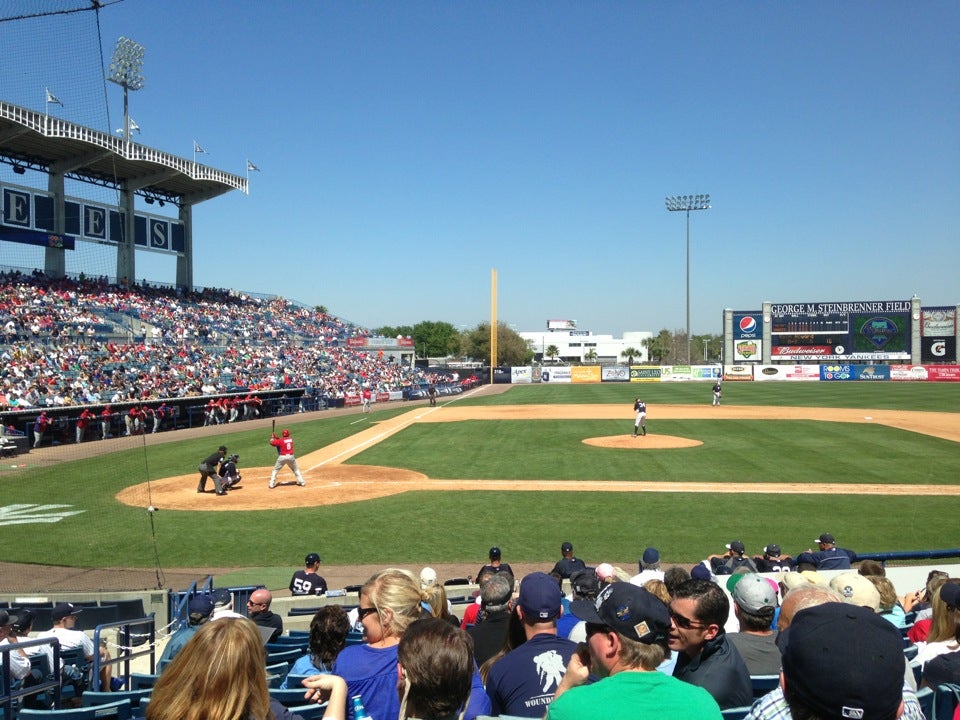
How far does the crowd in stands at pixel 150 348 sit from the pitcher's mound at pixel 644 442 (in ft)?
64.9

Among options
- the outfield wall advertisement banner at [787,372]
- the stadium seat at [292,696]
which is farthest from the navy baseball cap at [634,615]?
the outfield wall advertisement banner at [787,372]

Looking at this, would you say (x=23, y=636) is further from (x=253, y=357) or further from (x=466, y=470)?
(x=253, y=357)

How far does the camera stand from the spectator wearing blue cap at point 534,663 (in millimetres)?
3346

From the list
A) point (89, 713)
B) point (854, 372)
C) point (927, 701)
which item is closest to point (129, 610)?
point (89, 713)

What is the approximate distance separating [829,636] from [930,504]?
697 inches

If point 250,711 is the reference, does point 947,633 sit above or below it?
→ below

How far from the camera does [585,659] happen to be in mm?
2961

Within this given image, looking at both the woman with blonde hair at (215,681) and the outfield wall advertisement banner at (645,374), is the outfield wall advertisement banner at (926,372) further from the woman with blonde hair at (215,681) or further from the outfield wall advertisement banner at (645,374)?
the woman with blonde hair at (215,681)

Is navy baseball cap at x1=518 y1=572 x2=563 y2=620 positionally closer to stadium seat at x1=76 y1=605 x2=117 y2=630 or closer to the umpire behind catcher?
stadium seat at x1=76 y1=605 x2=117 y2=630

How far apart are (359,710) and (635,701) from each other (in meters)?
1.62

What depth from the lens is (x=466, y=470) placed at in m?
22.2

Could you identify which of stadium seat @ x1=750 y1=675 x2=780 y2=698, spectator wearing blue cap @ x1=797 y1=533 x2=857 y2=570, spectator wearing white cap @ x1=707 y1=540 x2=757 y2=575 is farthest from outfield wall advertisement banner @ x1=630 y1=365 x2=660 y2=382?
stadium seat @ x1=750 y1=675 x2=780 y2=698

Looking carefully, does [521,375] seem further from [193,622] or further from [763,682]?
[763,682]

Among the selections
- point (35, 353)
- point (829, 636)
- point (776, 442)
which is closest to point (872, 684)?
point (829, 636)
